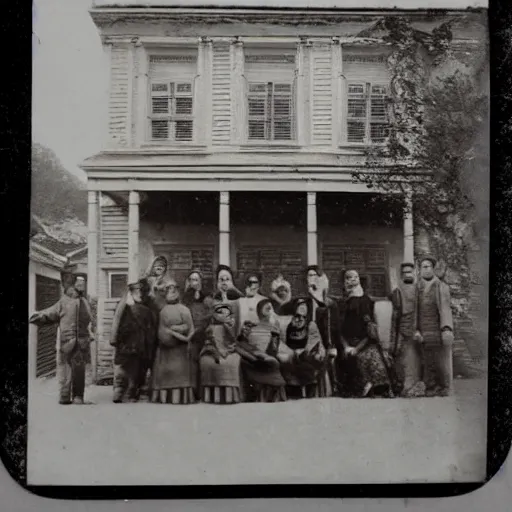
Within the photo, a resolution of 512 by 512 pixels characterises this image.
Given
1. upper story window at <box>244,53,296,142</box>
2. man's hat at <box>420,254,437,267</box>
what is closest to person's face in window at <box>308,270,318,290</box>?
man's hat at <box>420,254,437,267</box>

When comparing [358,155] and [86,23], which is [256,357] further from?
[86,23]

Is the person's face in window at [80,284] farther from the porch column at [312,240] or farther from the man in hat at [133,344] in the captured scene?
the porch column at [312,240]

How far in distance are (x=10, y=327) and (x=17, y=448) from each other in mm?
395

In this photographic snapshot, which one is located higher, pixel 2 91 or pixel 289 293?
pixel 2 91

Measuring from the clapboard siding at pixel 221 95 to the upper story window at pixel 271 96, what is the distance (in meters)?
0.07

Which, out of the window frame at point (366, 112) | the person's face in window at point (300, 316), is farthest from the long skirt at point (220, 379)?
the window frame at point (366, 112)

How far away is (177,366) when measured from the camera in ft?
8.05

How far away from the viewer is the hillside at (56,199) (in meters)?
2.44

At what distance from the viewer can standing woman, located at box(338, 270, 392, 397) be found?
248 cm

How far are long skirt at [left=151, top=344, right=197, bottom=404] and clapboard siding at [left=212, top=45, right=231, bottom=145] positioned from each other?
2.40ft

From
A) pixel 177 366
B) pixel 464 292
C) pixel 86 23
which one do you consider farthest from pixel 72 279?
pixel 464 292

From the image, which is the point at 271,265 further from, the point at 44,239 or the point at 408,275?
the point at 44,239

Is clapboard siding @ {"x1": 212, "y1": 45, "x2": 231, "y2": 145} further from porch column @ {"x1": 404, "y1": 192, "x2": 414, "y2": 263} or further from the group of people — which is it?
porch column @ {"x1": 404, "y1": 192, "x2": 414, "y2": 263}

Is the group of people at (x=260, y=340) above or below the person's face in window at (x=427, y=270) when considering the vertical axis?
below
